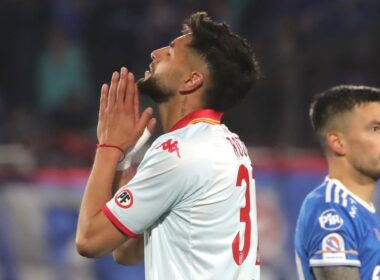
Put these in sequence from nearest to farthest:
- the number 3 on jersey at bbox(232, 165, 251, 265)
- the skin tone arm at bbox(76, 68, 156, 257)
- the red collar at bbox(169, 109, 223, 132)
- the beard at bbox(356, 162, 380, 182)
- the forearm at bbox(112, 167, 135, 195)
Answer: the skin tone arm at bbox(76, 68, 156, 257)
the number 3 on jersey at bbox(232, 165, 251, 265)
the red collar at bbox(169, 109, 223, 132)
the forearm at bbox(112, 167, 135, 195)
the beard at bbox(356, 162, 380, 182)

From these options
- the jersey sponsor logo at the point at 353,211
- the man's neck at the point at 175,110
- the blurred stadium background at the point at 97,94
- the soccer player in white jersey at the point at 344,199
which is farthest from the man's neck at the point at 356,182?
the blurred stadium background at the point at 97,94

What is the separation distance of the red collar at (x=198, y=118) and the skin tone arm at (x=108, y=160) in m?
0.15

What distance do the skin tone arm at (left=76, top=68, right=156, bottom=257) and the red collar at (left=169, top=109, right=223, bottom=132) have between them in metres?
0.15

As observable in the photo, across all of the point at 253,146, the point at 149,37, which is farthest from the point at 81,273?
the point at 149,37

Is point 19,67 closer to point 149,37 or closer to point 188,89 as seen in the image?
point 149,37

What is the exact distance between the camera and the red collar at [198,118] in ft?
12.1

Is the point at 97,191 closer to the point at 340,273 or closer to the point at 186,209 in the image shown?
the point at 186,209

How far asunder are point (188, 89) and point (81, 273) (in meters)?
4.63

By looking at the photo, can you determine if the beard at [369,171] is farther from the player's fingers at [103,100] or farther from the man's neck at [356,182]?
the player's fingers at [103,100]

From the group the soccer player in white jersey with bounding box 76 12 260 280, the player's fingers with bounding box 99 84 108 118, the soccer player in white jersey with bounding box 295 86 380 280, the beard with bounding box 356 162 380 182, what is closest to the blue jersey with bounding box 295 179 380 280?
the soccer player in white jersey with bounding box 295 86 380 280

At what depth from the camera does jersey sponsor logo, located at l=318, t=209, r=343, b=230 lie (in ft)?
13.3

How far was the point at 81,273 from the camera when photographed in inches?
316

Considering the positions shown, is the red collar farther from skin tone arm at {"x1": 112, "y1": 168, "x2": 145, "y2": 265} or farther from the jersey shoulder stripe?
the jersey shoulder stripe

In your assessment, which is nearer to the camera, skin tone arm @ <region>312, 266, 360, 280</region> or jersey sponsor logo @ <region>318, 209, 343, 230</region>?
skin tone arm @ <region>312, 266, 360, 280</region>
